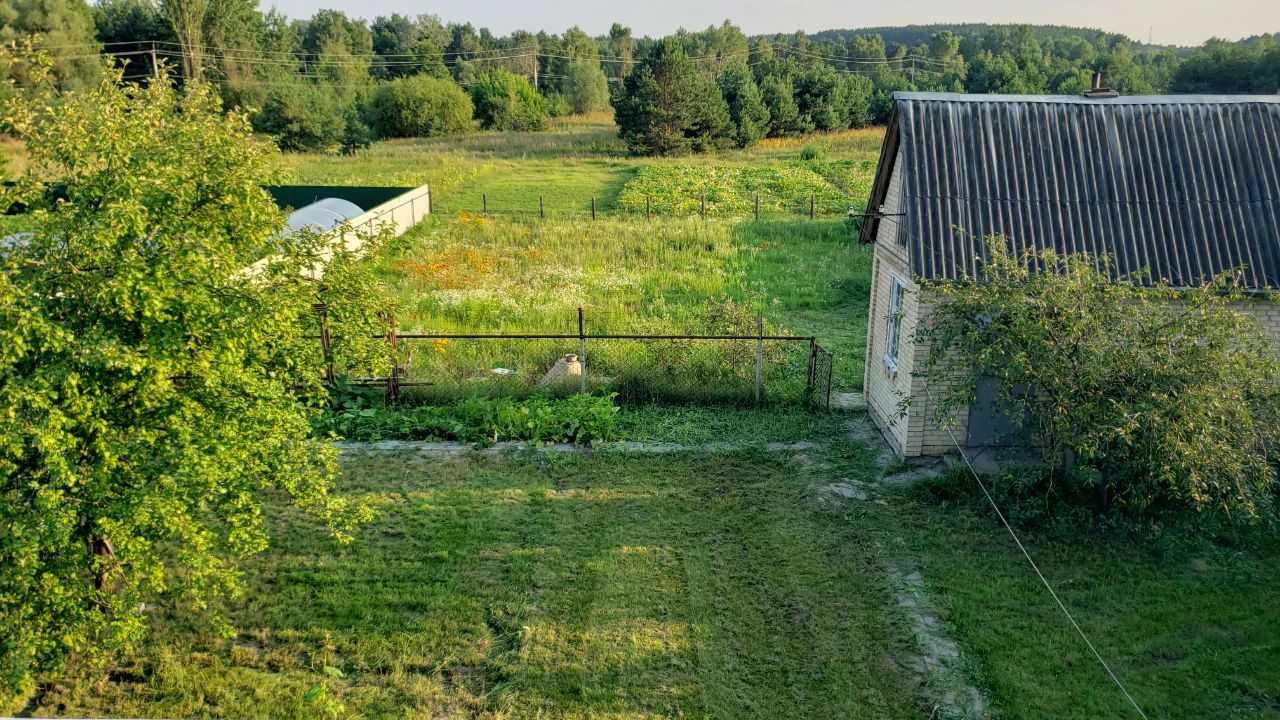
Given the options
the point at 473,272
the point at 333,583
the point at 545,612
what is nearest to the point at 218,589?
the point at 333,583

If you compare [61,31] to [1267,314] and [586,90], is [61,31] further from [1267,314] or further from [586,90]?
[1267,314]

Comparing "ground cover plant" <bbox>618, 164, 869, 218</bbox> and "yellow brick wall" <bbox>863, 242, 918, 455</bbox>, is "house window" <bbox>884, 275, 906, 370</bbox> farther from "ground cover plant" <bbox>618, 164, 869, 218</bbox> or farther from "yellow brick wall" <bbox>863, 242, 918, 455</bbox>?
"ground cover plant" <bbox>618, 164, 869, 218</bbox>

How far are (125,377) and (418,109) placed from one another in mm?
60612

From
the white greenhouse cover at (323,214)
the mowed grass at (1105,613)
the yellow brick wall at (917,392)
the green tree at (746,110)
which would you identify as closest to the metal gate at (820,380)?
the yellow brick wall at (917,392)

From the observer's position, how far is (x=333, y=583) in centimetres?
985

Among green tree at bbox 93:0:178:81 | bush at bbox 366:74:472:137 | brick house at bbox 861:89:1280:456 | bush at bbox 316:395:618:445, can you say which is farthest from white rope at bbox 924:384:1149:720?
green tree at bbox 93:0:178:81

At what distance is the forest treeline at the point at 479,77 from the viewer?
52562 millimetres

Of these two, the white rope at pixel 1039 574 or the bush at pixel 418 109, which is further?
the bush at pixel 418 109

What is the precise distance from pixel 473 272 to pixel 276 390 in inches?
645

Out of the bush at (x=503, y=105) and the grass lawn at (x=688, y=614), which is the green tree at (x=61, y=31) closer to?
the bush at (x=503, y=105)

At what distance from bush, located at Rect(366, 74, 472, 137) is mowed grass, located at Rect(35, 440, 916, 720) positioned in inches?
2202

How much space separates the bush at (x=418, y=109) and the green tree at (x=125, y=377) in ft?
191

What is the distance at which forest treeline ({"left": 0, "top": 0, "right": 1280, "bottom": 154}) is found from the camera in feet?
172

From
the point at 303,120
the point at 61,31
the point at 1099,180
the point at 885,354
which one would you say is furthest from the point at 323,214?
the point at 61,31
